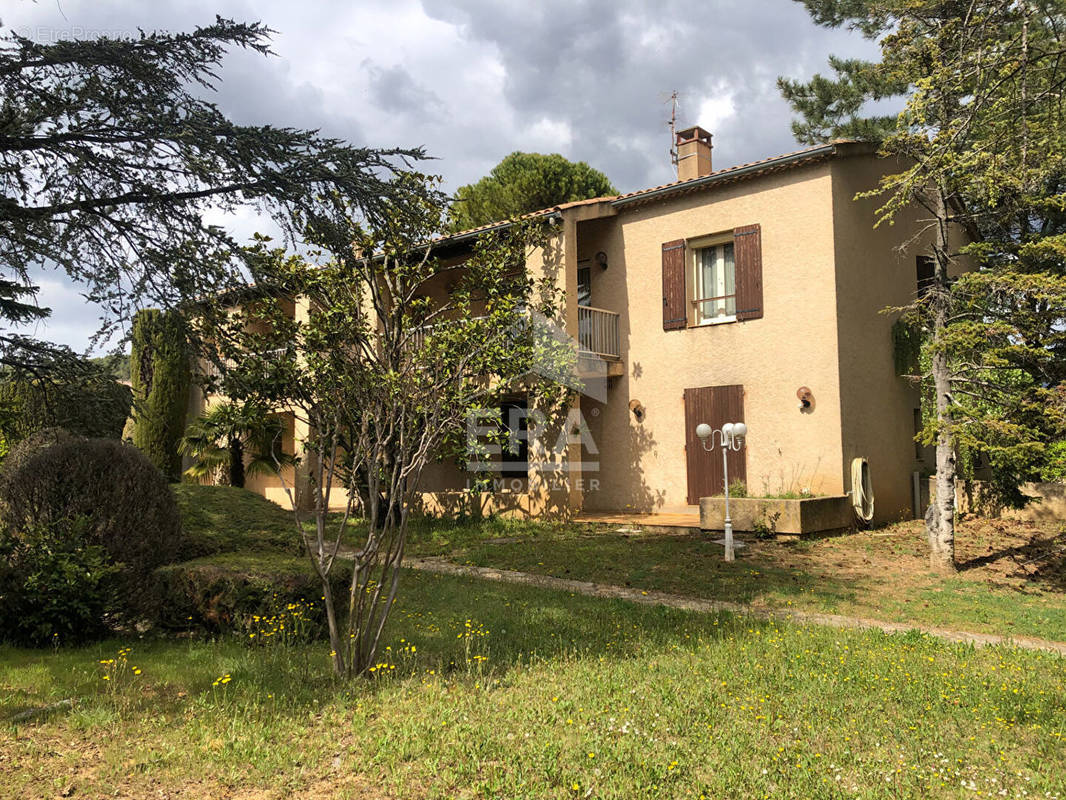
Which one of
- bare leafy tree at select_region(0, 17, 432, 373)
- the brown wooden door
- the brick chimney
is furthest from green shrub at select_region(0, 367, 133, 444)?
Answer: the brick chimney

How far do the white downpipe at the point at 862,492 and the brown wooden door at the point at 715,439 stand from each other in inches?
76.7

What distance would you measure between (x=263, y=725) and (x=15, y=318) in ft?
16.3

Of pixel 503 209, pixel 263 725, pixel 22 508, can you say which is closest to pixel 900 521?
pixel 263 725

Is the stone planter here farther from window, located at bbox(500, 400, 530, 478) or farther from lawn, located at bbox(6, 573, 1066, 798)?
lawn, located at bbox(6, 573, 1066, 798)

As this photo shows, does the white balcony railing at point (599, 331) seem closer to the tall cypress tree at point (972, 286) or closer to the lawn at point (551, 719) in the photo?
the tall cypress tree at point (972, 286)

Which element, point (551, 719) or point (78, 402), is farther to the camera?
point (78, 402)

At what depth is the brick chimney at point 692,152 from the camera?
1623 centimetres

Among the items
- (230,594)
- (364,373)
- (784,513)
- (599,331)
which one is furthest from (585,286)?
(230,594)

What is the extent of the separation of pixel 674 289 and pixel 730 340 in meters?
1.54

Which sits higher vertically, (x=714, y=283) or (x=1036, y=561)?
(x=714, y=283)

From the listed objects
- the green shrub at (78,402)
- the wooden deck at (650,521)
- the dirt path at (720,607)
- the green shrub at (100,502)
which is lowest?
the dirt path at (720,607)

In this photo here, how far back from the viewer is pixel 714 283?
47.8ft

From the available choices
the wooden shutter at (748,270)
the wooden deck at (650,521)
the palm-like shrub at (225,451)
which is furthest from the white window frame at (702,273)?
the palm-like shrub at (225,451)

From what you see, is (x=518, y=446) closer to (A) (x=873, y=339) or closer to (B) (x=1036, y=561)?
(A) (x=873, y=339)
